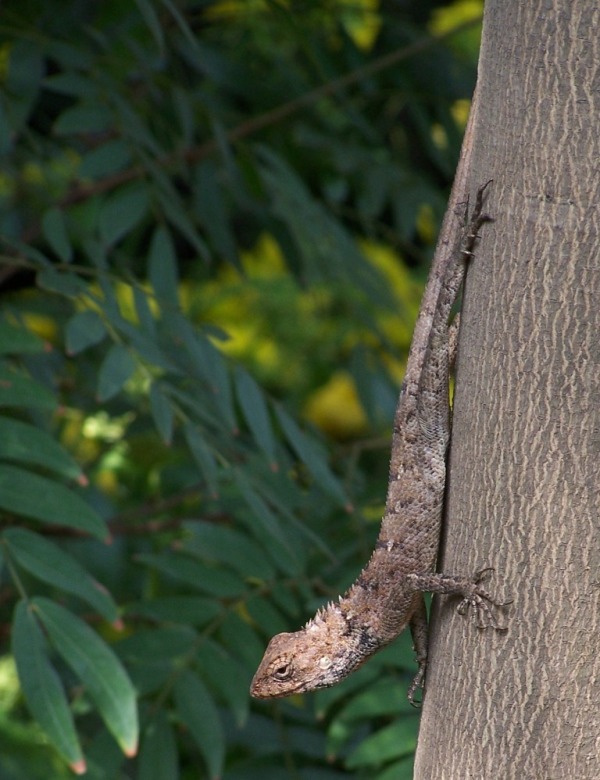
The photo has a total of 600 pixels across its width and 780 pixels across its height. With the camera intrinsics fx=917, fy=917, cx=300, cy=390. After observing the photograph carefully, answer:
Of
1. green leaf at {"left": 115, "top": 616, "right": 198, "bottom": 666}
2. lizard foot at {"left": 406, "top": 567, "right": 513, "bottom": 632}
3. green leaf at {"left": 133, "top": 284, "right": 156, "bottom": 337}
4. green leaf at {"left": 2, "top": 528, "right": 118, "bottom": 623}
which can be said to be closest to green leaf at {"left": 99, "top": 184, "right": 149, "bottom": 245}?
green leaf at {"left": 133, "top": 284, "right": 156, "bottom": 337}

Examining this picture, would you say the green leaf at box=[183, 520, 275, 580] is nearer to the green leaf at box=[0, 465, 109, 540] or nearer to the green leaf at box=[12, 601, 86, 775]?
the green leaf at box=[0, 465, 109, 540]

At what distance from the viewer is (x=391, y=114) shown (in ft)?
Answer: 17.2

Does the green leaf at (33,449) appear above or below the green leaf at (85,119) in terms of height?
below

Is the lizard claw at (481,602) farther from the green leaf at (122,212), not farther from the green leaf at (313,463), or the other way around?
the green leaf at (122,212)

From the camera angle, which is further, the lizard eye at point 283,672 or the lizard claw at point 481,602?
the lizard eye at point 283,672

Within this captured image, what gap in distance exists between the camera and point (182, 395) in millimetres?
3062

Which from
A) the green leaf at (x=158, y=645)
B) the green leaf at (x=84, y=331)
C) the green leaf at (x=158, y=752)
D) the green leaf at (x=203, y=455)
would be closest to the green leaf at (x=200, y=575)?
the green leaf at (x=158, y=645)

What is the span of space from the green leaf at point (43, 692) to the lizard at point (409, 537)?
57cm

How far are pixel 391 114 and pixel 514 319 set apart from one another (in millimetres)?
3683

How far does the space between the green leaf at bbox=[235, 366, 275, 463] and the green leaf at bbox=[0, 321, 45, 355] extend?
73cm

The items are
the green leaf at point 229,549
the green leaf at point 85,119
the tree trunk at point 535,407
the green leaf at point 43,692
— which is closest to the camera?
the tree trunk at point 535,407

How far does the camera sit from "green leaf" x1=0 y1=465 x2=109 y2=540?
2.78 m

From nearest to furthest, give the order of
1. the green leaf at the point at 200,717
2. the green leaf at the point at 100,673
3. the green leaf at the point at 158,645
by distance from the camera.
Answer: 1. the green leaf at the point at 100,673
2. the green leaf at the point at 200,717
3. the green leaf at the point at 158,645

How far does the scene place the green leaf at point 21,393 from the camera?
9.33 ft
